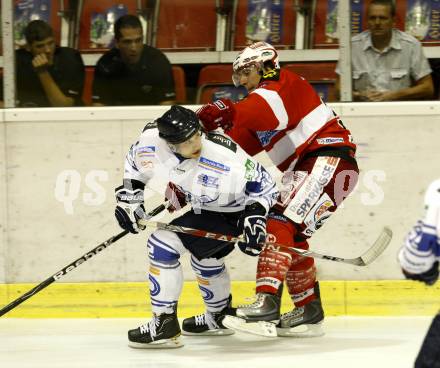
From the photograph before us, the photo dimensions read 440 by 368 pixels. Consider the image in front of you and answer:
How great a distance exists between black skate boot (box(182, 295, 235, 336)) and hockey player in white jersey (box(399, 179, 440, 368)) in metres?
2.21

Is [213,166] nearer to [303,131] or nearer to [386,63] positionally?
[303,131]

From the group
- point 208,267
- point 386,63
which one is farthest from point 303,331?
point 386,63

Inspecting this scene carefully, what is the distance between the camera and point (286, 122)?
4465 millimetres

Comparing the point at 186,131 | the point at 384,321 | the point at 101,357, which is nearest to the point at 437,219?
the point at 186,131

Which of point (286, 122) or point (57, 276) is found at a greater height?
point (286, 122)

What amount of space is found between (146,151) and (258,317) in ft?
2.67

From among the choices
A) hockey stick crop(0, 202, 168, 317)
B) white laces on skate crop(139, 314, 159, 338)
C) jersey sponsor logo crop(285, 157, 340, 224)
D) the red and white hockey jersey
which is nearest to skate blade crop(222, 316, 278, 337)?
white laces on skate crop(139, 314, 159, 338)

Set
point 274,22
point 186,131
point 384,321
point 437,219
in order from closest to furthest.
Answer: point 437,219
point 186,131
point 384,321
point 274,22

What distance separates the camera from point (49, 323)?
5219mm

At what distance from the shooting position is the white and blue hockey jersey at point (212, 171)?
14.1 ft

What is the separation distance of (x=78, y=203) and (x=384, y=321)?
5.34 feet

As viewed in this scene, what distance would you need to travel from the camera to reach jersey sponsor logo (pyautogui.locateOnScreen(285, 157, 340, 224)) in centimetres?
453

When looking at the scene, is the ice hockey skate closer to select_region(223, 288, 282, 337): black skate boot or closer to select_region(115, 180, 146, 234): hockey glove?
select_region(223, 288, 282, 337): black skate boot

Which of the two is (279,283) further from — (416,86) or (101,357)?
(416,86)
